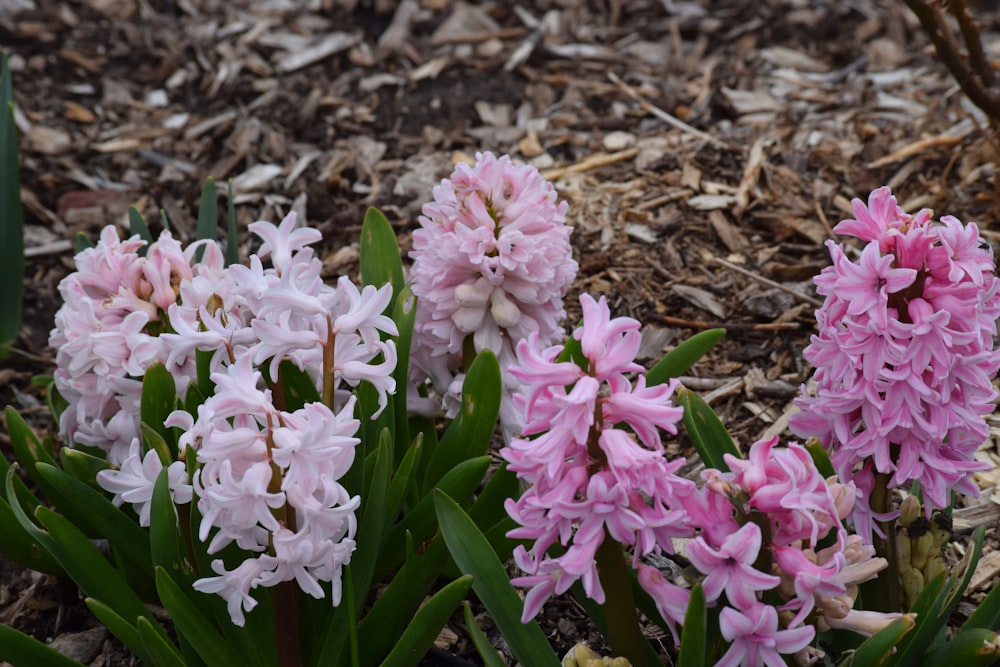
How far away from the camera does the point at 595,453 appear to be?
4.69ft

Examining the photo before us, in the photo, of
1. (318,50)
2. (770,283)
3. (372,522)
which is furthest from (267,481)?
(318,50)

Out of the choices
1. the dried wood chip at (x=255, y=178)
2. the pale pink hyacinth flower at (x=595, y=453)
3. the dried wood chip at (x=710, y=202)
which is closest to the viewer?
the pale pink hyacinth flower at (x=595, y=453)

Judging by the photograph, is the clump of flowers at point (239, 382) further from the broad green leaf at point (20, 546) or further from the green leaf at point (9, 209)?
the green leaf at point (9, 209)

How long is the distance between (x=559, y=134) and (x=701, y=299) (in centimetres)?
116

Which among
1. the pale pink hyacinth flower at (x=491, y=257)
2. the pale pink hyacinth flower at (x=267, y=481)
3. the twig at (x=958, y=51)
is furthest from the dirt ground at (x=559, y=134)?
the pale pink hyacinth flower at (x=267, y=481)

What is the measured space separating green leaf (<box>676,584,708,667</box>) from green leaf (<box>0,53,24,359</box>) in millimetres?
2364

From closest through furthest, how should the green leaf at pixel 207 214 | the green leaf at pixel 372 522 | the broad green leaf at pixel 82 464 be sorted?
the green leaf at pixel 372 522, the broad green leaf at pixel 82 464, the green leaf at pixel 207 214

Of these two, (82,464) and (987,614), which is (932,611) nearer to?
(987,614)

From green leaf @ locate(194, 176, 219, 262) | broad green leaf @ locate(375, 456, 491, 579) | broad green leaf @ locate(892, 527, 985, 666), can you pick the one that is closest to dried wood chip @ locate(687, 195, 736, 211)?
green leaf @ locate(194, 176, 219, 262)

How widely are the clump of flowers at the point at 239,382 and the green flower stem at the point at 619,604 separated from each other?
1.26 ft

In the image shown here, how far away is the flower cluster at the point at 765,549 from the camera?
140 cm

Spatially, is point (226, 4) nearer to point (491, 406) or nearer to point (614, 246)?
point (614, 246)

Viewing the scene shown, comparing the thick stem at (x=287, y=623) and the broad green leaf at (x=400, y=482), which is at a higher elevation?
the broad green leaf at (x=400, y=482)

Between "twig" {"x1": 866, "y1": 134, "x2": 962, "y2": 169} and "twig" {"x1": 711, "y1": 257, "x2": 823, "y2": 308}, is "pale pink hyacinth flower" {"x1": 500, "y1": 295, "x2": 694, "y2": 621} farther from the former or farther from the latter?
"twig" {"x1": 866, "y1": 134, "x2": 962, "y2": 169}
